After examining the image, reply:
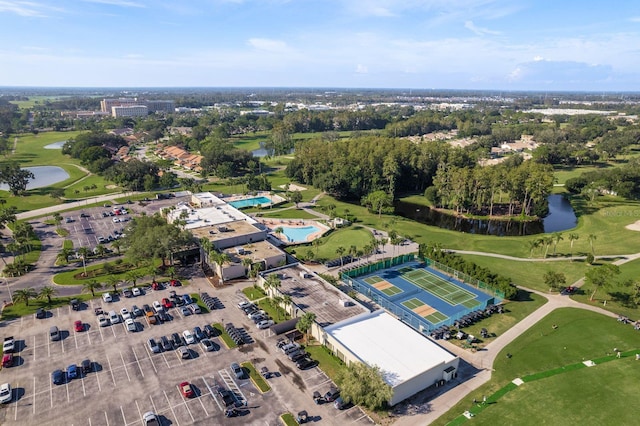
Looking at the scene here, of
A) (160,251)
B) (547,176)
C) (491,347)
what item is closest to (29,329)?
(160,251)

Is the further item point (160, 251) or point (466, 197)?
point (466, 197)

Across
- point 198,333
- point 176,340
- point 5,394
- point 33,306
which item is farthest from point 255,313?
point 33,306

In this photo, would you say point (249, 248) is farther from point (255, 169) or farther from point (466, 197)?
point (255, 169)

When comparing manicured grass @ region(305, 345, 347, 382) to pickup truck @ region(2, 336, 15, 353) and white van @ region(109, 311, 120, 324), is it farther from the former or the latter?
pickup truck @ region(2, 336, 15, 353)

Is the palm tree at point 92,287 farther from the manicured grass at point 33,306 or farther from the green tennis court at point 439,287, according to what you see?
the green tennis court at point 439,287

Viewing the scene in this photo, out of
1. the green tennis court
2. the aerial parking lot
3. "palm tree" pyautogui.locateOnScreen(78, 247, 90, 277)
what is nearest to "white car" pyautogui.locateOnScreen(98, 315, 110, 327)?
the aerial parking lot

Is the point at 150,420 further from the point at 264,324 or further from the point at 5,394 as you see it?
the point at 264,324
